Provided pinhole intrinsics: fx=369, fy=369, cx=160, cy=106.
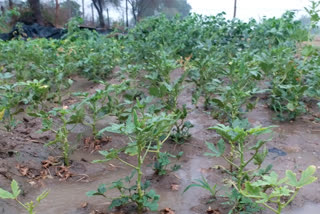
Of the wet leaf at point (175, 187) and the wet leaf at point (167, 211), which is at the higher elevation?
the wet leaf at point (175, 187)

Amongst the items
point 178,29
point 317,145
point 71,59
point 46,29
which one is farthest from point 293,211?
point 46,29

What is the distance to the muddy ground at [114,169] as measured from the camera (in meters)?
2.24

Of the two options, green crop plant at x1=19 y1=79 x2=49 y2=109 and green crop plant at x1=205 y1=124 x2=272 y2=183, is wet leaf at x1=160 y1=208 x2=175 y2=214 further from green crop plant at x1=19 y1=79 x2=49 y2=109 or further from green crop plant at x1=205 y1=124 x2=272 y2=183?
green crop plant at x1=19 y1=79 x2=49 y2=109

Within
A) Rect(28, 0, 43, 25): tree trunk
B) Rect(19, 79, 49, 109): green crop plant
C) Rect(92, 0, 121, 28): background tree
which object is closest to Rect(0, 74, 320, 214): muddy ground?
Rect(19, 79, 49, 109): green crop plant

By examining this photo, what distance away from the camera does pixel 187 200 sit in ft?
7.50

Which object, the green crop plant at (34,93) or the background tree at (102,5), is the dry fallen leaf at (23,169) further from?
the background tree at (102,5)

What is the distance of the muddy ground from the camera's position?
224cm

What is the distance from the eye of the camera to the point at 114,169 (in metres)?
2.81

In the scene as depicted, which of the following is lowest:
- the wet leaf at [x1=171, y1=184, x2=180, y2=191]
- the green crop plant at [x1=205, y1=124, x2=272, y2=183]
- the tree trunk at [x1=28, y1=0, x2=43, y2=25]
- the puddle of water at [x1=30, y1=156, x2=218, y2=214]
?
the puddle of water at [x1=30, y1=156, x2=218, y2=214]

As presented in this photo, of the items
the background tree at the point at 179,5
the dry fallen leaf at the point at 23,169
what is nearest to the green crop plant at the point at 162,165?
the dry fallen leaf at the point at 23,169

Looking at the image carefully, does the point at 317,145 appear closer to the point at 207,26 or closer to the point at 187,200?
the point at 187,200

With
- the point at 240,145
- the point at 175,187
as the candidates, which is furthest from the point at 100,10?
the point at 240,145

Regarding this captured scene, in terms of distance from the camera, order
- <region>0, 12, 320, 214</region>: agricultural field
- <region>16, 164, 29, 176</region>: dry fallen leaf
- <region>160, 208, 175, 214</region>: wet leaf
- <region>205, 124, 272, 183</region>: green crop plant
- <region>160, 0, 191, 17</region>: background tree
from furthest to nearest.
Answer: <region>160, 0, 191, 17</region>: background tree → <region>16, 164, 29, 176</region>: dry fallen leaf → <region>160, 208, 175, 214</region>: wet leaf → <region>0, 12, 320, 214</region>: agricultural field → <region>205, 124, 272, 183</region>: green crop plant

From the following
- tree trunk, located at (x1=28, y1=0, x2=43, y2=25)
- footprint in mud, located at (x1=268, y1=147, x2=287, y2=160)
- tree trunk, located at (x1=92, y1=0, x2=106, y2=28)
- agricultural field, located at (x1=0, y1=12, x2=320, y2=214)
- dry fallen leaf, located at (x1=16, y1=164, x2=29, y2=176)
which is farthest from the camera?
tree trunk, located at (x1=28, y1=0, x2=43, y2=25)
